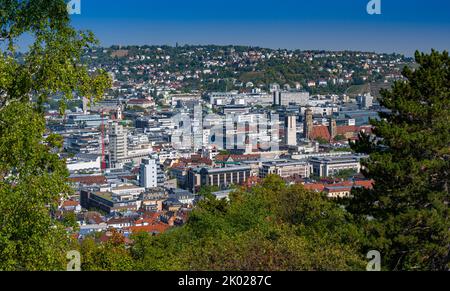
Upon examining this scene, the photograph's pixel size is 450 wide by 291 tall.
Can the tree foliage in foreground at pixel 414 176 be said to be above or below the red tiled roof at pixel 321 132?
above

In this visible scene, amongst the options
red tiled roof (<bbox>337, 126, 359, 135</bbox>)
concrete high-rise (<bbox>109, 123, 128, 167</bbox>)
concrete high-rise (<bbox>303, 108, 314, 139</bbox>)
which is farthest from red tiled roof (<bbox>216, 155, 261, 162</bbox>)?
red tiled roof (<bbox>337, 126, 359, 135</bbox>)

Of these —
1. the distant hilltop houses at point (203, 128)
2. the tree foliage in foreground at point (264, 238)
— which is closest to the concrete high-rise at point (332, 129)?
the distant hilltop houses at point (203, 128)

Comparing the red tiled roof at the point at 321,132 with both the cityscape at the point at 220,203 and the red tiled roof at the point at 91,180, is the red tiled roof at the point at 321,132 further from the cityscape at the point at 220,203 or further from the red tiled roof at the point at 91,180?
the cityscape at the point at 220,203

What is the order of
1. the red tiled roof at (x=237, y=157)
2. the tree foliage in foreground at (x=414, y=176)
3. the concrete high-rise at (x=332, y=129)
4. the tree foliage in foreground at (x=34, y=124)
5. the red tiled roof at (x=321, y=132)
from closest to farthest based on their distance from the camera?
the tree foliage in foreground at (x=34, y=124)
the tree foliage in foreground at (x=414, y=176)
the red tiled roof at (x=237, y=157)
the red tiled roof at (x=321, y=132)
the concrete high-rise at (x=332, y=129)

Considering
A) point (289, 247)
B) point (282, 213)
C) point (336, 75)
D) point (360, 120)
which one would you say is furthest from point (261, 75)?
point (289, 247)

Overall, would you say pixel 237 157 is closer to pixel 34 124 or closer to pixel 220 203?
pixel 220 203
